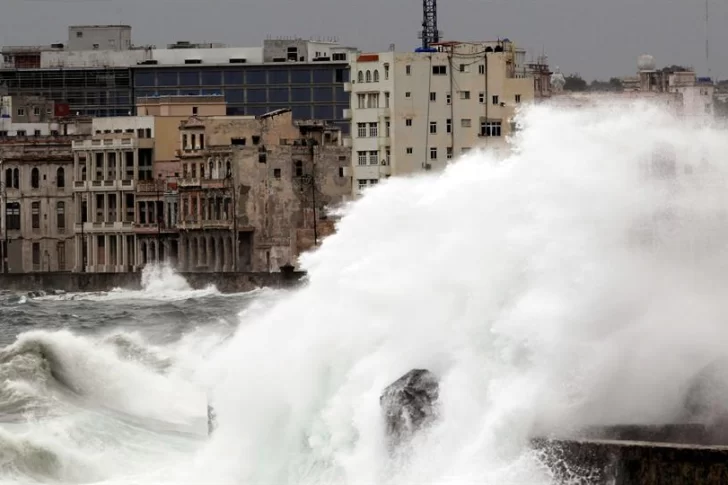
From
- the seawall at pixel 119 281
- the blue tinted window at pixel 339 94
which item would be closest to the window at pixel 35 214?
the seawall at pixel 119 281

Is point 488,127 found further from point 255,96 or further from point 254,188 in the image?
point 255,96

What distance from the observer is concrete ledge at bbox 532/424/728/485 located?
18.0 metres

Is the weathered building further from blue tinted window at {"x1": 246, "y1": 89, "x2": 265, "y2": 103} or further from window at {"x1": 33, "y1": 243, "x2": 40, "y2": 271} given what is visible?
blue tinted window at {"x1": 246, "y1": 89, "x2": 265, "y2": 103}

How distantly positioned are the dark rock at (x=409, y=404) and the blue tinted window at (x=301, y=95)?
10951cm

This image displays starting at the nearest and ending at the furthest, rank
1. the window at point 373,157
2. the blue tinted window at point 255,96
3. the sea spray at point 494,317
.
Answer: the sea spray at point 494,317 → the window at point 373,157 → the blue tinted window at point 255,96

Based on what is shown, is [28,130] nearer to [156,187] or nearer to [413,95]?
[156,187]

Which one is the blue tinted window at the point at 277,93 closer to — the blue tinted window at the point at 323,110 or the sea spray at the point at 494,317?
the blue tinted window at the point at 323,110

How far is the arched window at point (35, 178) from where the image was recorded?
11581 cm

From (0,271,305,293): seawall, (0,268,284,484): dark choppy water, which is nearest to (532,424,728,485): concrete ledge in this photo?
(0,268,284,484): dark choppy water

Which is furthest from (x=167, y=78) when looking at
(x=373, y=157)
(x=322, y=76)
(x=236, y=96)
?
(x=373, y=157)

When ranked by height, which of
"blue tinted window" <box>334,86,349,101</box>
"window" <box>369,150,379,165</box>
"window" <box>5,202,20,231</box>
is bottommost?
"window" <box>5,202,20,231</box>

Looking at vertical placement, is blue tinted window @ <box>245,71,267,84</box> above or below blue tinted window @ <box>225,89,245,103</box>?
above

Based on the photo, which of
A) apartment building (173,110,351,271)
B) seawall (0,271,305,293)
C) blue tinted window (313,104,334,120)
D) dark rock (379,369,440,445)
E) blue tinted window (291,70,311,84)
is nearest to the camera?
dark rock (379,369,440,445)

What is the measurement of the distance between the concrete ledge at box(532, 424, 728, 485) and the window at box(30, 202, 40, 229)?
3893 inches
